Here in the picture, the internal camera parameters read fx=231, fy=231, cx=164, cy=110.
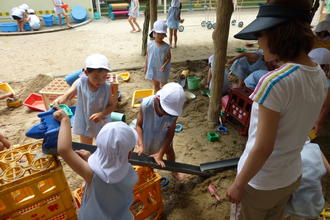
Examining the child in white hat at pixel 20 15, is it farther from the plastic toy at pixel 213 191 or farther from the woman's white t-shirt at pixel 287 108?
the woman's white t-shirt at pixel 287 108

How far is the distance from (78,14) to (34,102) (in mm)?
9255

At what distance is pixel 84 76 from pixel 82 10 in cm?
1143

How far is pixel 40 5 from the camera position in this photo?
1158 cm

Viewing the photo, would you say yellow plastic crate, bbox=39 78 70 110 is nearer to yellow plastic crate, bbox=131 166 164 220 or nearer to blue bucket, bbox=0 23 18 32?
yellow plastic crate, bbox=131 166 164 220

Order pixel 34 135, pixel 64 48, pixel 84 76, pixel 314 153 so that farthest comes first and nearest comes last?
pixel 64 48 → pixel 84 76 → pixel 314 153 → pixel 34 135

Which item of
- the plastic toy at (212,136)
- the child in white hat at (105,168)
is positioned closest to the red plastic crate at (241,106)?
the plastic toy at (212,136)

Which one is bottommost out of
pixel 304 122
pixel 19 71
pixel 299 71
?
pixel 19 71

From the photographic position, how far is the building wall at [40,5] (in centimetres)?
1106

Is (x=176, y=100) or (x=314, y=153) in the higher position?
(x=176, y=100)

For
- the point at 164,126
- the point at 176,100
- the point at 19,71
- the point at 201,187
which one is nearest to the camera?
the point at 176,100

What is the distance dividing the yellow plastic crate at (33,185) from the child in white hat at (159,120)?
755mm

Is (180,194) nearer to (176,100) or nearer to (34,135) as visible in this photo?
(176,100)

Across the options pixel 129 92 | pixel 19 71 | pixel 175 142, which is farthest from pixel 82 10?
pixel 175 142

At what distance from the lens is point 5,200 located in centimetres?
151
